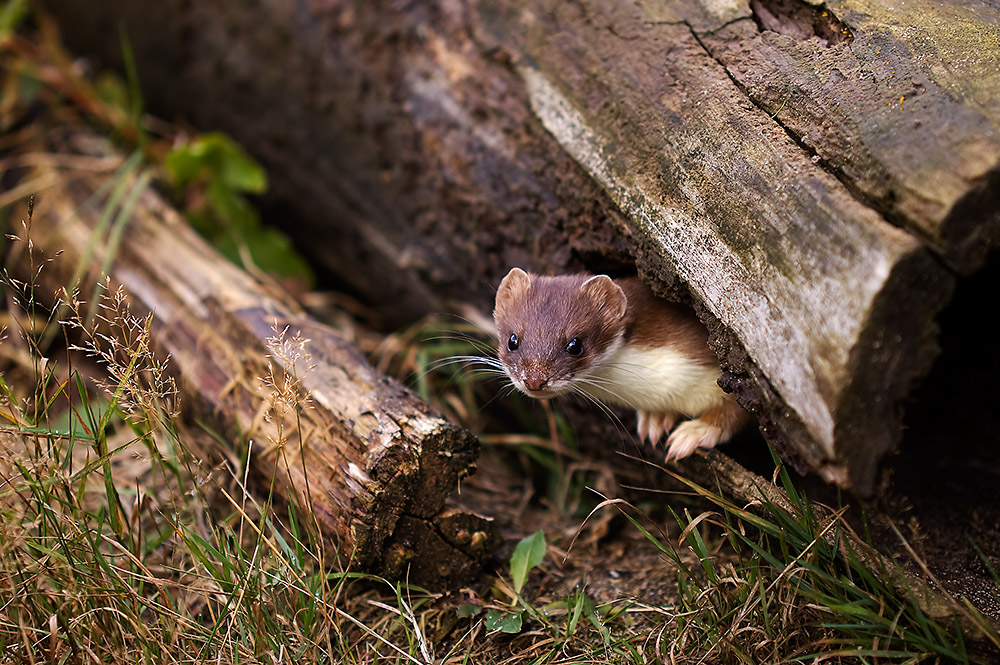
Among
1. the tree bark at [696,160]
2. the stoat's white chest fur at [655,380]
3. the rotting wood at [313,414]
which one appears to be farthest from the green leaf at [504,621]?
the tree bark at [696,160]

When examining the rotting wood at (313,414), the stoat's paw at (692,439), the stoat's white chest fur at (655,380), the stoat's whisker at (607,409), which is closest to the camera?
the rotting wood at (313,414)

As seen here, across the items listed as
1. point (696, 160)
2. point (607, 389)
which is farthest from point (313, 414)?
point (696, 160)

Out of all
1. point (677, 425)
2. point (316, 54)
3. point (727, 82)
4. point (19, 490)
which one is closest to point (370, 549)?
point (19, 490)

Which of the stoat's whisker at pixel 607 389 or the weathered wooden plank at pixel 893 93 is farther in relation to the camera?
the stoat's whisker at pixel 607 389

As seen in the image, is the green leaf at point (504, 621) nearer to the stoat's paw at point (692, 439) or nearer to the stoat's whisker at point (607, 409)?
the stoat's paw at point (692, 439)

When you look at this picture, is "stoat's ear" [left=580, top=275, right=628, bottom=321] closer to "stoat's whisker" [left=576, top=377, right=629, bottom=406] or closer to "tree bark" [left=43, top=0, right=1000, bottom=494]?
"tree bark" [left=43, top=0, right=1000, bottom=494]

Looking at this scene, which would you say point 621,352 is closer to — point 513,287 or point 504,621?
point 513,287

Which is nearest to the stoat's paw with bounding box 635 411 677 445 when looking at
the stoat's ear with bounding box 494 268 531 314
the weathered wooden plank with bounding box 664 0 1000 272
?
the stoat's ear with bounding box 494 268 531 314
